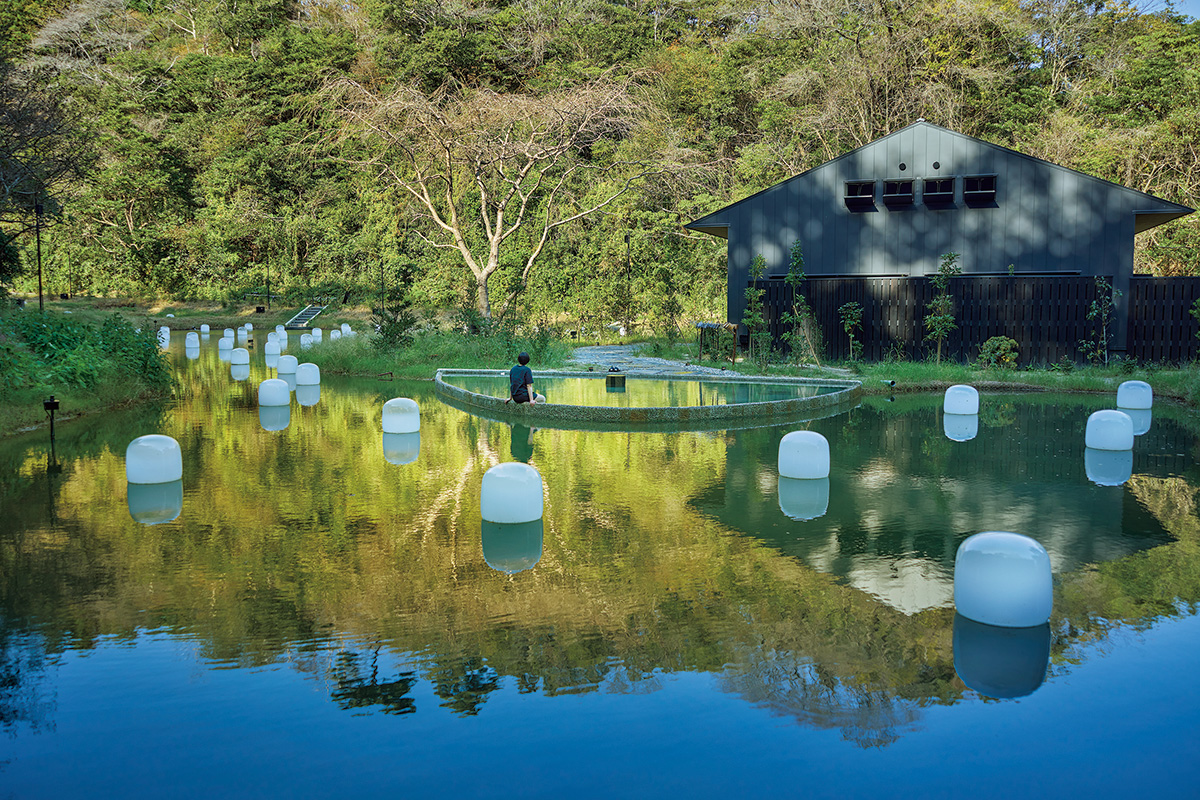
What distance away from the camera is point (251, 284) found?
53656mm

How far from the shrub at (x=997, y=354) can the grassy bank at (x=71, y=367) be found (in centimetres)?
1848

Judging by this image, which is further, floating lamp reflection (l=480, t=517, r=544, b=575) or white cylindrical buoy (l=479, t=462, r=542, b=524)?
white cylindrical buoy (l=479, t=462, r=542, b=524)

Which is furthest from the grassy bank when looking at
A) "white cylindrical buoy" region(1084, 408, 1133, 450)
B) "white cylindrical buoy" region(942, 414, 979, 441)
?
"white cylindrical buoy" region(1084, 408, 1133, 450)

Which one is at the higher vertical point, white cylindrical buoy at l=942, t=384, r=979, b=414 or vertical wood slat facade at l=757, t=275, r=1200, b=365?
vertical wood slat facade at l=757, t=275, r=1200, b=365

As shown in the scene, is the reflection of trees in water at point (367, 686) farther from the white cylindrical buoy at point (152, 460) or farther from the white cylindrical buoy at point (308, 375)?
the white cylindrical buoy at point (308, 375)

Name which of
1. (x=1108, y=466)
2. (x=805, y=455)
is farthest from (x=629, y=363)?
(x=1108, y=466)

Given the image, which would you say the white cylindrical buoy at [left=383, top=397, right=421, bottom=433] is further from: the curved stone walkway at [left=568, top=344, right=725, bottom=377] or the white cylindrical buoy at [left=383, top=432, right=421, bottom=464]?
the curved stone walkway at [left=568, top=344, right=725, bottom=377]

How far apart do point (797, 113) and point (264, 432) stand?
29.2 metres

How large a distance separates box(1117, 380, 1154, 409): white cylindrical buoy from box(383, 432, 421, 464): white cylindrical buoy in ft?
40.0

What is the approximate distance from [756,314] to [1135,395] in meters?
9.36

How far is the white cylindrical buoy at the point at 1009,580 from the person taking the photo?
5809 mm

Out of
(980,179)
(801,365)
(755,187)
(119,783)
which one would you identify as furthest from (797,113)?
(119,783)

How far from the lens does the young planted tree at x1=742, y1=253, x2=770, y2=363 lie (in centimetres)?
2333

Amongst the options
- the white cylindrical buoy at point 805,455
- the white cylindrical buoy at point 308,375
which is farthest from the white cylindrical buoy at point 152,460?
the white cylindrical buoy at point 308,375
